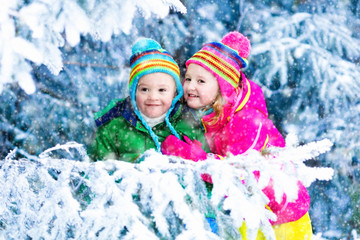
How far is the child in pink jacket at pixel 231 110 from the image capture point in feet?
9.96

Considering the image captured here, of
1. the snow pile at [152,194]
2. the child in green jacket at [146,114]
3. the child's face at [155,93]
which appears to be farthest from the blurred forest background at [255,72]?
the snow pile at [152,194]

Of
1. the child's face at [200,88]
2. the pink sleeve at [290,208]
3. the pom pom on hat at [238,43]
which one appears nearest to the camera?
the pink sleeve at [290,208]

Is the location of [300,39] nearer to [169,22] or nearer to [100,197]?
[169,22]

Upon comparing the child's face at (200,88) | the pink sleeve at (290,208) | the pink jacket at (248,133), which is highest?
the child's face at (200,88)

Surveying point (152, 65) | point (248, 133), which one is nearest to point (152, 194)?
point (248, 133)

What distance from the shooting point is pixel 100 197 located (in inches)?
73.1

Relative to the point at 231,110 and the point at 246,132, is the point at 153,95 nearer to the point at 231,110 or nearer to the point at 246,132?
the point at 231,110

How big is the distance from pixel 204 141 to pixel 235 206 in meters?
1.65

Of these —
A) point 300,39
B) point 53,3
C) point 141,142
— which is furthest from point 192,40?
point 53,3

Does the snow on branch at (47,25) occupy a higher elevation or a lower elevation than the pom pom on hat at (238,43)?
higher

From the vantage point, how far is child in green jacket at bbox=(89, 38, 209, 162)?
10.6ft

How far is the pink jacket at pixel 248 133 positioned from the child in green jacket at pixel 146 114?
0.18 metres

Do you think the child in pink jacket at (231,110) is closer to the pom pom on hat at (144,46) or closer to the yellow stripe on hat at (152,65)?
the yellow stripe on hat at (152,65)

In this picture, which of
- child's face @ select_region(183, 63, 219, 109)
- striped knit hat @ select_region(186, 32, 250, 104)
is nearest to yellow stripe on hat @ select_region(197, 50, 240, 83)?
striped knit hat @ select_region(186, 32, 250, 104)
